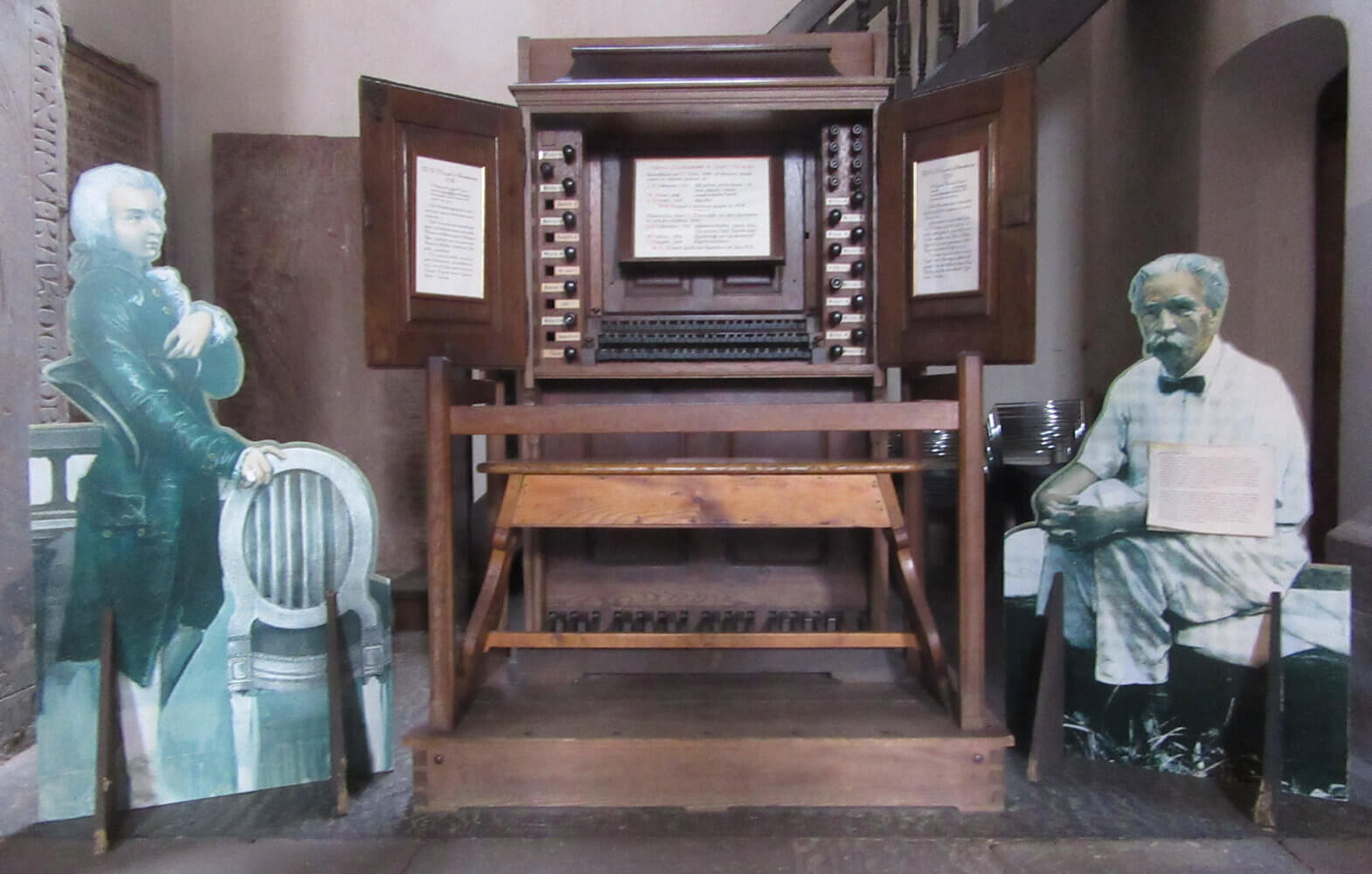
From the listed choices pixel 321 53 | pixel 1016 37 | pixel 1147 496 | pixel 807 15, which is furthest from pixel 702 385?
pixel 321 53

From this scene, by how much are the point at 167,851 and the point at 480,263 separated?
60.6 inches

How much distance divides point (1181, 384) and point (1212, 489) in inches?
10.4

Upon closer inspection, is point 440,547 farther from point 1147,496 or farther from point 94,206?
point 1147,496

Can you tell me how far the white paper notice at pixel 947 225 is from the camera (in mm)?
2098

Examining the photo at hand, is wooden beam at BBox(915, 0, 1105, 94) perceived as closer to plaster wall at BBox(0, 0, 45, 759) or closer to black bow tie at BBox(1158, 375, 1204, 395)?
black bow tie at BBox(1158, 375, 1204, 395)

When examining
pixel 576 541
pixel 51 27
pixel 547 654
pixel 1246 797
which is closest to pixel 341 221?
pixel 51 27

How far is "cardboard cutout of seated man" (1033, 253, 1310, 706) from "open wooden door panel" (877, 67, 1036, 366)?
1.03 ft

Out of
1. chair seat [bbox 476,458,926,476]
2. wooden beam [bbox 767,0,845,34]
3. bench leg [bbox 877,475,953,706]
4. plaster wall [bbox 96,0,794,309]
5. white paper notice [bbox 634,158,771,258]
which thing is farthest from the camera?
plaster wall [bbox 96,0,794,309]

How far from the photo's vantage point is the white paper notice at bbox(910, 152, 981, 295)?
2.10 metres

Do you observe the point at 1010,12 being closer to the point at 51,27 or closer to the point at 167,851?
the point at 51,27

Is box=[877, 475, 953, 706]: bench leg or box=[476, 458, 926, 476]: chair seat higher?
box=[476, 458, 926, 476]: chair seat

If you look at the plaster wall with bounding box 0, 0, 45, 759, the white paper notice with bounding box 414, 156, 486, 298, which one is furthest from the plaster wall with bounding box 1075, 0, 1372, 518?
the plaster wall with bounding box 0, 0, 45, 759

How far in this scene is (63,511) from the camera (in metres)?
1.87

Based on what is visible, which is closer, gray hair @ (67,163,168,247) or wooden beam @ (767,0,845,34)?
gray hair @ (67,163,168,247)
